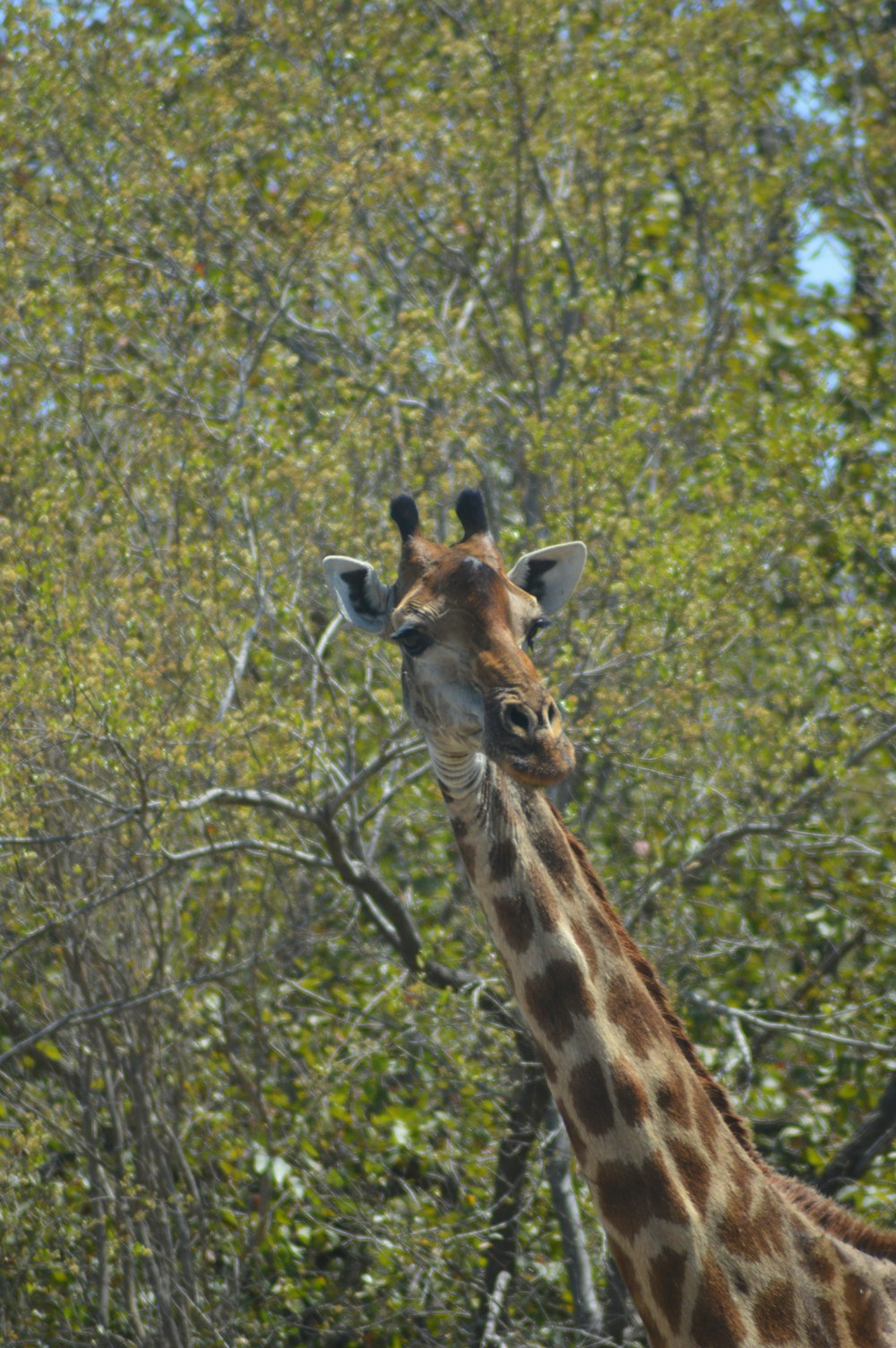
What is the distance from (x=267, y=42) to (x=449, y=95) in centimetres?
156

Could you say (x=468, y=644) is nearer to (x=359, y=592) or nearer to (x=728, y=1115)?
(x=359, y=592)

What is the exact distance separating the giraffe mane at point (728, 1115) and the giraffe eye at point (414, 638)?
0.65 meters

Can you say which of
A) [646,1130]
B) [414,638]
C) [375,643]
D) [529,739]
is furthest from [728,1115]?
[375,643]

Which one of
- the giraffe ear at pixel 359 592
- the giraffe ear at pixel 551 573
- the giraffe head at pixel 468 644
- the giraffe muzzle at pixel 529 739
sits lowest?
the giraffe muzzle at pixel 529 739

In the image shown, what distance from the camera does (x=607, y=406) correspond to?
9945 mm

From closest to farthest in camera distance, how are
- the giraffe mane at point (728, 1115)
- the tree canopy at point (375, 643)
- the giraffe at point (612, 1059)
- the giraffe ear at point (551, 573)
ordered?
the giraffe at point (612, 1059) → the giraffe mane at point (728, 1115) → the giraffe ear at point (551, 573) → the tree canopy at point (375, 643)

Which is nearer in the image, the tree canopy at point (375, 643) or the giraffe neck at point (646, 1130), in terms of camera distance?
the giraffe neck at point (646, 1130)

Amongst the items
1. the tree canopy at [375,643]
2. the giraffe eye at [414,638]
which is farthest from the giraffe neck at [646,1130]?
the tree canopy at [375,643]

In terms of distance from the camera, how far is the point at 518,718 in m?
4.09

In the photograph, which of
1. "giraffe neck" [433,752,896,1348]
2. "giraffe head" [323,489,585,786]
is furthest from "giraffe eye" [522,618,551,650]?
"giraffe neck" [433,752,896,1348]

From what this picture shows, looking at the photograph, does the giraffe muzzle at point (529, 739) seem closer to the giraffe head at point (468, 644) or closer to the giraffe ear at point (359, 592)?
the giraffe head at point (468, 644)

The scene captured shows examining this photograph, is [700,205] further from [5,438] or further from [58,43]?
[5,438]

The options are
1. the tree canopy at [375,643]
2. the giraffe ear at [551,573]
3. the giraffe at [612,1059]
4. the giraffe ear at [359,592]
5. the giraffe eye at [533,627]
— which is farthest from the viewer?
the tree canopy at [375,643]

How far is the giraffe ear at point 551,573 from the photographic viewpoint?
220 inches
